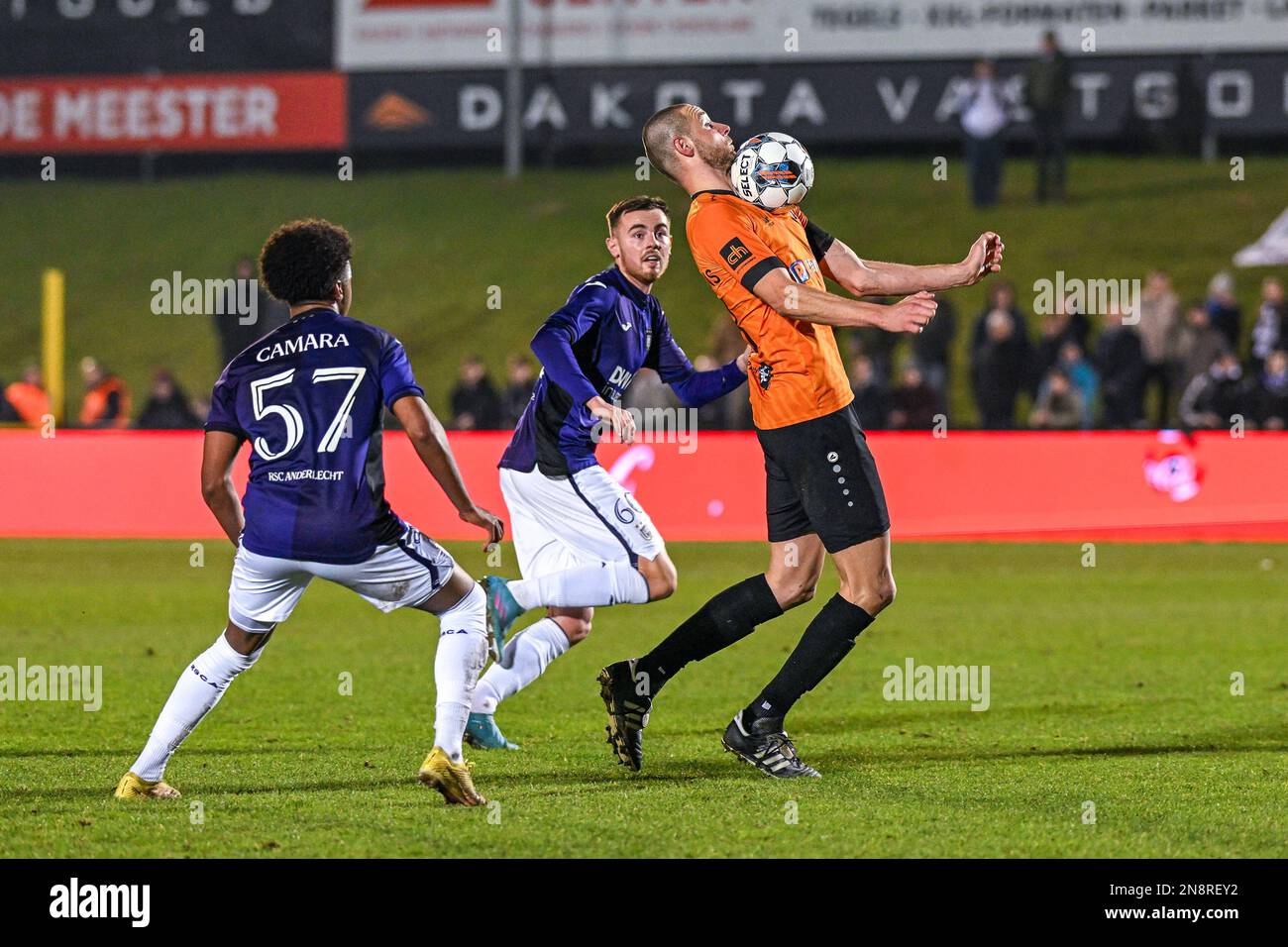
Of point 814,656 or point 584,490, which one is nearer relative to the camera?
point 814,656

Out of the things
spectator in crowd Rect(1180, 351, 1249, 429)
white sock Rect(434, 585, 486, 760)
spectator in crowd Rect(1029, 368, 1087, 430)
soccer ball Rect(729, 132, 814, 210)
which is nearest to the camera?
white sock Rect(434, 585, 486, 760)

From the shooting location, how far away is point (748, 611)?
23.6ft

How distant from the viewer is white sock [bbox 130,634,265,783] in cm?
630

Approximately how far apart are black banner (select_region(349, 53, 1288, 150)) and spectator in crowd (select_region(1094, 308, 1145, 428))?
33.6ft

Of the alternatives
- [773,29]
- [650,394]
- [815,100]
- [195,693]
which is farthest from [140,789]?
[773,29]

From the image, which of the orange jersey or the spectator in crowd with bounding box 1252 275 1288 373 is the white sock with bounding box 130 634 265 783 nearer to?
the orange jersey

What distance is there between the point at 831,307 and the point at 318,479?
1.86m

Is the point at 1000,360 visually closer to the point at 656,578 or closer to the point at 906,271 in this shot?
the point at 656,578

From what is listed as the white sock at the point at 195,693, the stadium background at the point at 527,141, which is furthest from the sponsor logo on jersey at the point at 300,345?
the stadium background at the point at 527,141

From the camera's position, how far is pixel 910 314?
6188mm

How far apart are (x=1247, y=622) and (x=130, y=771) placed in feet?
27.0

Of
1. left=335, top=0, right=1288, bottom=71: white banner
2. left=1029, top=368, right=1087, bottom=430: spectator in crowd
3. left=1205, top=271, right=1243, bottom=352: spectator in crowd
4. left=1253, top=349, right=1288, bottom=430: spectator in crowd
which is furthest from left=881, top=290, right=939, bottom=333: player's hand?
left=335, top=0, right=1288, bottom=71: white banner
